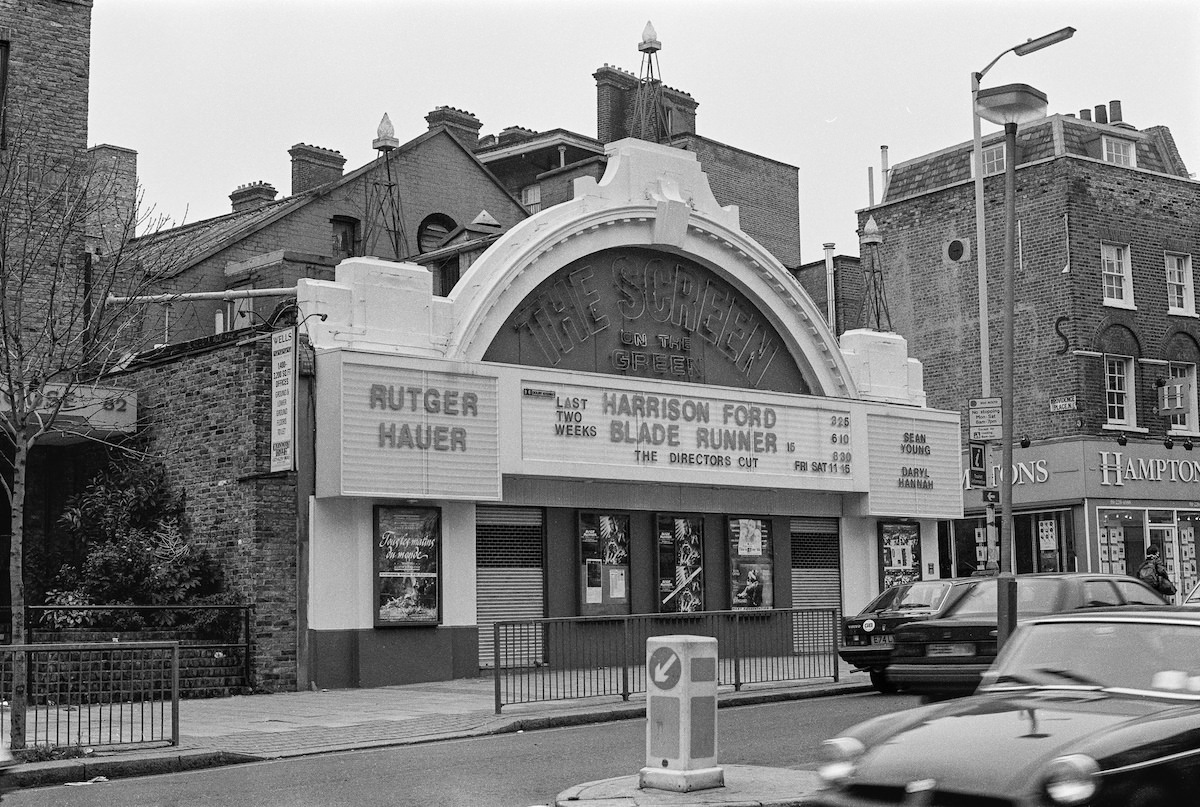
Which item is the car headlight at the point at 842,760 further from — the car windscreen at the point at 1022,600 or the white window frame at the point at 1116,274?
the white window frame at the point at 1116,274

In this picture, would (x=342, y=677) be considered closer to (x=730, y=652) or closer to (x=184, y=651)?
(x=184, y=651)

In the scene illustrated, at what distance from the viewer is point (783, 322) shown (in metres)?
26.5

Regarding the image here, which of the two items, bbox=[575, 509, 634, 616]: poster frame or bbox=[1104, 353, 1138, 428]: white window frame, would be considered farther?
bbox=[1104, 353, 1138, 428]: white window frame

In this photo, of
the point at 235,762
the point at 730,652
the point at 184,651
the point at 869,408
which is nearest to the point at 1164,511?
the point at 869,408

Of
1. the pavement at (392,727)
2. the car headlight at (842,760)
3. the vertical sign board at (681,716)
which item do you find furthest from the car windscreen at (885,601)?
the car headlight at (842,760)

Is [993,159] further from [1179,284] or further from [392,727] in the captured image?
[392,727]

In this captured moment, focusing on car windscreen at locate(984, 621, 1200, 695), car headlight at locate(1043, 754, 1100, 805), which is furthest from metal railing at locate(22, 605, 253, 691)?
car headlight at locate(1043, 754, 1100, 805)

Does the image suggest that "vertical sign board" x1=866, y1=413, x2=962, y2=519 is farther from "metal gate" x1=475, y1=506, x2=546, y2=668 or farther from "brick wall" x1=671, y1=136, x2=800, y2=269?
"brick wall" x1=671, y1=136, x2=800, y2=269

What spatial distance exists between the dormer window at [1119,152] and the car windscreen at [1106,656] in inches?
1301

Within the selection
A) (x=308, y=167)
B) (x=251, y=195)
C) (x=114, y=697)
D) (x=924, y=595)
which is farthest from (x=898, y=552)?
(x=251, y=195)

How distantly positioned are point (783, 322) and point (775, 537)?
3892mm

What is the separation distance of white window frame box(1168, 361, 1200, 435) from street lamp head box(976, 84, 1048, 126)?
22.5 m

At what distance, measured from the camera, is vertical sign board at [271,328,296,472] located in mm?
19406

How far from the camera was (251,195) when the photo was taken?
3984 centimetres
